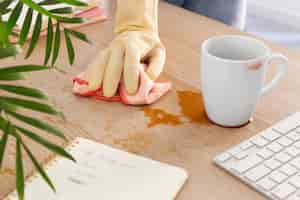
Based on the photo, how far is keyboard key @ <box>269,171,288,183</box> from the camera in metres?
0.65

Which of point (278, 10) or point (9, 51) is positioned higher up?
point (9, 51)

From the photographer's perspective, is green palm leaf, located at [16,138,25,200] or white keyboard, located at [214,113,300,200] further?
white keyboard, located at [214,113,300,200]

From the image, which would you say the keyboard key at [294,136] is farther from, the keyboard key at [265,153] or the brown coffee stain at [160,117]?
the brown coffee stain at [160,117]

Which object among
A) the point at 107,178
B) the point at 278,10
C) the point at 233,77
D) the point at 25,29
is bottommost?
the point at 278,10

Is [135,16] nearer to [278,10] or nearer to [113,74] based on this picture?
[113,74]

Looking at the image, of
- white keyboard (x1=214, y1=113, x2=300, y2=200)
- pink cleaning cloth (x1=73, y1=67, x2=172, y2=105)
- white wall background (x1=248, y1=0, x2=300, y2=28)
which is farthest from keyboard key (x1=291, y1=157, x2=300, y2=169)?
white wall background (x1=248, y1=0, x2=300, y2=28)

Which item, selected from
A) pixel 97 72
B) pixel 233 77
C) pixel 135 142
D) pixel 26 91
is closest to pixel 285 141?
pixel 233 77

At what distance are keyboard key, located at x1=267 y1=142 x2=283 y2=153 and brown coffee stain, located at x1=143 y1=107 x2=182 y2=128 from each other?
154 millimetres

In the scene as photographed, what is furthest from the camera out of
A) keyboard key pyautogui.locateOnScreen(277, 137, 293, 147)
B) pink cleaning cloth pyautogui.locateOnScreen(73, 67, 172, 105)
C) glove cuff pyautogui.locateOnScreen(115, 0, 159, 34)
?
glove cuff pyautogui.locateOnScreen(115, 0, 159, 34)

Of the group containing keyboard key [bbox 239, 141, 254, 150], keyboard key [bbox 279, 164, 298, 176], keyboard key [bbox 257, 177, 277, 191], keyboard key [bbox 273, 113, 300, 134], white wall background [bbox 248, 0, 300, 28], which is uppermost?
keyboard key [bbox 273, 113, 300, 134]

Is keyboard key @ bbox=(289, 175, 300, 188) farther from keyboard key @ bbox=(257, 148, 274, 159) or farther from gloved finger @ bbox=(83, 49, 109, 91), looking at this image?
gloved finger @ bbox=(83, 49, 109, 91)

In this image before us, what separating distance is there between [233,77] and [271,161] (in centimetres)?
14

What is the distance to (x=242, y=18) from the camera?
1.49 m

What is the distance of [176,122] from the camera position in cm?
79
